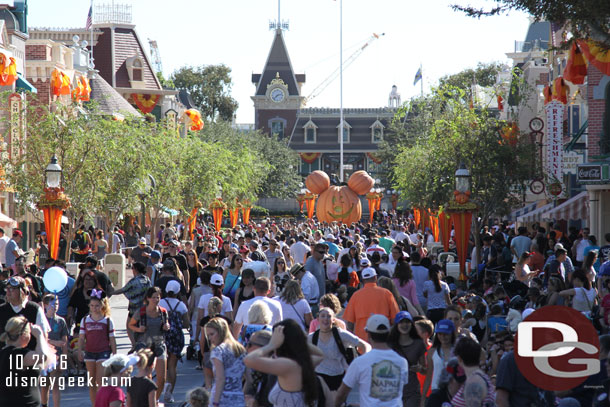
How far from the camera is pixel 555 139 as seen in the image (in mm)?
31172

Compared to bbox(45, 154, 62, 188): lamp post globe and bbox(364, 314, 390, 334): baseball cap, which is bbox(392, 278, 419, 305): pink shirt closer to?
bbox(364, 314, 390, 334): baseball cap

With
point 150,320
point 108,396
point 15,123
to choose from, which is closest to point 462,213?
point 150,320

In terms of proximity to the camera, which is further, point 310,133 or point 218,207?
point 310,133

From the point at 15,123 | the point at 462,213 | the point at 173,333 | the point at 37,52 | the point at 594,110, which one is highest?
the point at 37,52

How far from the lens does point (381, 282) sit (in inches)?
422

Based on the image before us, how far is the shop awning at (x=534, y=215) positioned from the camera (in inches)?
1293

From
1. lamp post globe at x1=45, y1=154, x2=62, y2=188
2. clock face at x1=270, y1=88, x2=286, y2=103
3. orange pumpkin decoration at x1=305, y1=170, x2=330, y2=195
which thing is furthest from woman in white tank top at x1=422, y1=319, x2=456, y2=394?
clock face at x1=270, y1=88, x2=286, y2=103

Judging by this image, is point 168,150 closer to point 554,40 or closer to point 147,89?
point 554,40

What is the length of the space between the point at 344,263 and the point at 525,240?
5876mm

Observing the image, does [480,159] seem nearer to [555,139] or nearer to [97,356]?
[555,139]

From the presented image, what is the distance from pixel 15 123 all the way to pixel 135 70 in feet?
106

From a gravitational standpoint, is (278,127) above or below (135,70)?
below

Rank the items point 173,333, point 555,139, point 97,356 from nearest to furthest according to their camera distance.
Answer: point 97,356 → point 173,333 → point 555,139

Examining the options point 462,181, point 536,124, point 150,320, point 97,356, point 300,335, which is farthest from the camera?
point 536,124
